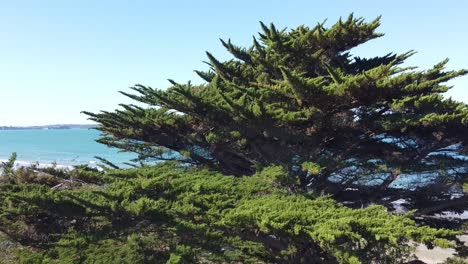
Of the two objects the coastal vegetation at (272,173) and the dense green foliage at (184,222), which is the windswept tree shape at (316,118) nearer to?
the coastal vegetation at (272,173)

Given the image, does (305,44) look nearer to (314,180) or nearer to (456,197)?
(314,180)

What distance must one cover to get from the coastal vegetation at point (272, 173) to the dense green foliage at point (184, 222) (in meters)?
0.02

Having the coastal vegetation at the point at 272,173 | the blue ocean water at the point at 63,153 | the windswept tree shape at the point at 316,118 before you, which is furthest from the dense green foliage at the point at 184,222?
the blue ocean water at the point at 63,153

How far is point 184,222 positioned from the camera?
258 inches

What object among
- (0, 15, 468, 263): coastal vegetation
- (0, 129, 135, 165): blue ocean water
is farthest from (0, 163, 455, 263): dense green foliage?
(0, 129, 135, 165): blue ocean water

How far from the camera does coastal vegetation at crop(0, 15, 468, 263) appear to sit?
6.48 m

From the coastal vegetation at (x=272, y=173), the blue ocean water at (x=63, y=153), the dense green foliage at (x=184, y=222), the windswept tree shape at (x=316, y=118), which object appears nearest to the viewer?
the dense green foliage at (x=184, y=222)

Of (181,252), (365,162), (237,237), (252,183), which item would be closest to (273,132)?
(252,183)

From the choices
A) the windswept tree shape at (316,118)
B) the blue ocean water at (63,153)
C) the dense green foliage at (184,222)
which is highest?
the blue ocean water at (63,153)

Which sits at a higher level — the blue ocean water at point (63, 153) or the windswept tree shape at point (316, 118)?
the blue ocean water at point (63, 153)

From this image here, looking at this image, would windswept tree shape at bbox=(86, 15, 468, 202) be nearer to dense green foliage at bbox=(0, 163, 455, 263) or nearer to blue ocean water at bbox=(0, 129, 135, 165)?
dense green foliage at bbox=(0, 163, 455, 263)

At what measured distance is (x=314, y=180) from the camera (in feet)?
30.8

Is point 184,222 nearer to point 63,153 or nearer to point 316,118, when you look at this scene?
point 316,118

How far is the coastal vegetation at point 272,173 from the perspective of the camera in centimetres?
648
